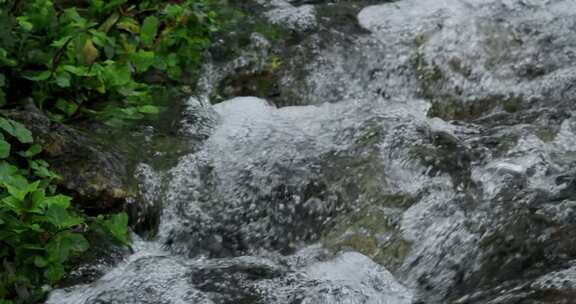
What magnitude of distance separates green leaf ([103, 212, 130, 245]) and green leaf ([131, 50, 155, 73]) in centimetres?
120

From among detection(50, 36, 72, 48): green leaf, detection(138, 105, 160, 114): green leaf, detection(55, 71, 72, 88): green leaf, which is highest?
detection(50, 36, 72, 48): green leaf

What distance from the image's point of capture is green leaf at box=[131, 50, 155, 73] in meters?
4.22

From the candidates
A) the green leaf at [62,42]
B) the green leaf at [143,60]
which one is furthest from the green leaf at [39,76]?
the green leaf at [143,60]

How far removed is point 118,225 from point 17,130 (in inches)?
21.2

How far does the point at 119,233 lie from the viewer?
10.7 feet

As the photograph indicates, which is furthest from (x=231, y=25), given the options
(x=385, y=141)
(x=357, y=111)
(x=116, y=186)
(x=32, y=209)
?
(x=32, y=209)

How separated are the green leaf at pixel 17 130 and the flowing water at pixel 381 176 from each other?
604 millimetres

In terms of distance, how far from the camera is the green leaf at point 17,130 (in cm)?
316

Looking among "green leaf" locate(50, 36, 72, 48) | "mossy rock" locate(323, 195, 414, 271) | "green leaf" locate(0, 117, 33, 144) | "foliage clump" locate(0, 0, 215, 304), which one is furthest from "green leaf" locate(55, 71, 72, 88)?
"mossy rock" locate(323, 195, 414, 271)

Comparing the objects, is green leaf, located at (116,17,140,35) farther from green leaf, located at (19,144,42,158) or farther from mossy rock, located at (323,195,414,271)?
mossy rock, located at (323,195,414,271)

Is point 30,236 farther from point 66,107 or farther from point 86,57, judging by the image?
point 86,57

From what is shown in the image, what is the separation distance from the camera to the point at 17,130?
319 centimetres

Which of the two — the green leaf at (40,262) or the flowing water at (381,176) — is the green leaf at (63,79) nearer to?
the flowing water at (381,176)

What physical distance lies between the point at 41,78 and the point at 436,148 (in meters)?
1.87
